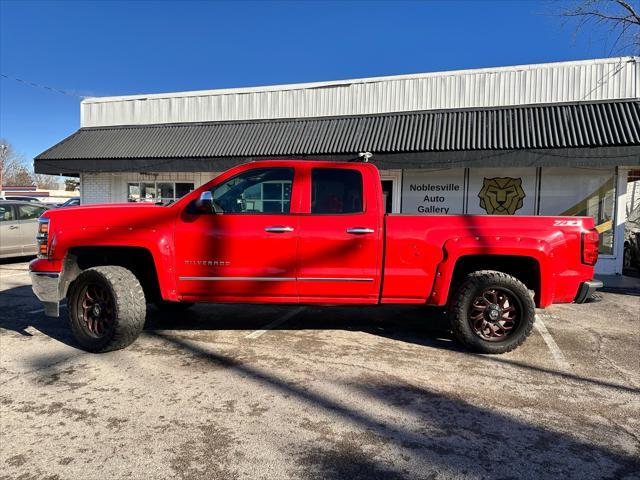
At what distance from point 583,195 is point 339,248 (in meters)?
9.38

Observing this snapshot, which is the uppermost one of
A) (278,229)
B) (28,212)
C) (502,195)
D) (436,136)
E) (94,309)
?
(436,136)

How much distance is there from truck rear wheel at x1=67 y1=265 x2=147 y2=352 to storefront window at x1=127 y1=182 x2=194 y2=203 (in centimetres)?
1047

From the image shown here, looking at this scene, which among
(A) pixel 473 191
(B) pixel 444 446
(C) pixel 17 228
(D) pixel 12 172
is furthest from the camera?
(D) pixel 12 172

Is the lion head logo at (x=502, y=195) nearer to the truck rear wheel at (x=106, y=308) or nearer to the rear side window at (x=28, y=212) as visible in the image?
the truck rear wheel at (x=106, y=308)

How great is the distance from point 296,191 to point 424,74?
29.5ft

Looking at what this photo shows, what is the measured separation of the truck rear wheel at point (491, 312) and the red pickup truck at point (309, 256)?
11mm

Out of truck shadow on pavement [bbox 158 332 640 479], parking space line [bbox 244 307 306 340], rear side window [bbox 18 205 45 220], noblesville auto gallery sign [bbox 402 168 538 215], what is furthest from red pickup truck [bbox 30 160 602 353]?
rear side window [bbox 18 205 45 220]

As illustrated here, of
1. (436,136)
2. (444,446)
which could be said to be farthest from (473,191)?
(444,446)

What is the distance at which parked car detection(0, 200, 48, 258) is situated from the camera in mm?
11062

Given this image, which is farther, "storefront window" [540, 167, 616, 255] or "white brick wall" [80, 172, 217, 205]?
"white brick wall" [80, 172, 217, 205]

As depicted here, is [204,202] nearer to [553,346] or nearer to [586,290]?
[586,290]

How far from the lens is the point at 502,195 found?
39.5 ft

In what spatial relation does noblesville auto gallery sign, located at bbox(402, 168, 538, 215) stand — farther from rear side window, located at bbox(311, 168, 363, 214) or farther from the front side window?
the front side window

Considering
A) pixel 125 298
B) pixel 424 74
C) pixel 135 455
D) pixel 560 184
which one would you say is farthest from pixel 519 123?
pixel 135 455
